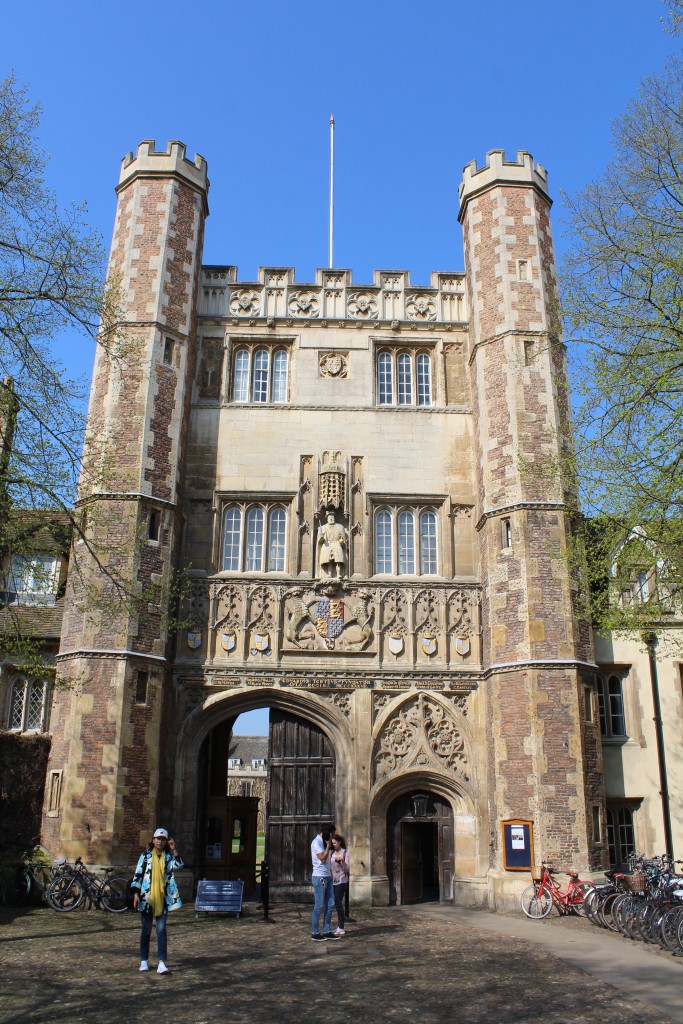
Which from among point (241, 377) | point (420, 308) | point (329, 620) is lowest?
point (329, 620)

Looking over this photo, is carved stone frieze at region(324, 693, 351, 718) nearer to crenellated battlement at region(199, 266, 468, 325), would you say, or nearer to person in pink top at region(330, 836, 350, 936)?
person in pink top at region(330, 836, 350, 936)

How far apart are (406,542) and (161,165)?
1087cm

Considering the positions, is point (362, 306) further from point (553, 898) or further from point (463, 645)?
point (553, 898)

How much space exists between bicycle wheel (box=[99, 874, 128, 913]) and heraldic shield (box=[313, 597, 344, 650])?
6.07m

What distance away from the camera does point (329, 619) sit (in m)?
19.3

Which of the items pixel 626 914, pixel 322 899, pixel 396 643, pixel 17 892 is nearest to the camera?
pixel 322 899

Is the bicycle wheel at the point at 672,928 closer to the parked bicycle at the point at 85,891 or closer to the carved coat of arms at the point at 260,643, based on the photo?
the parked bicycle at the point at 85,891

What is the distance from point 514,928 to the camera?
14656 mm

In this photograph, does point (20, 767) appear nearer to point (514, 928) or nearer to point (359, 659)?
point (359, 659)

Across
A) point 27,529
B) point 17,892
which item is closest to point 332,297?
point 27,529

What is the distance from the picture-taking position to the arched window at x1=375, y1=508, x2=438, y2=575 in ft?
66.4

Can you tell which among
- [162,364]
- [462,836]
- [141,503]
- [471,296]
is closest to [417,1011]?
[462,836]

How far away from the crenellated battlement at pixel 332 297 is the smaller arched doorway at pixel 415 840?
11360 mm

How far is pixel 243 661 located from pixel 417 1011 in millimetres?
10829
